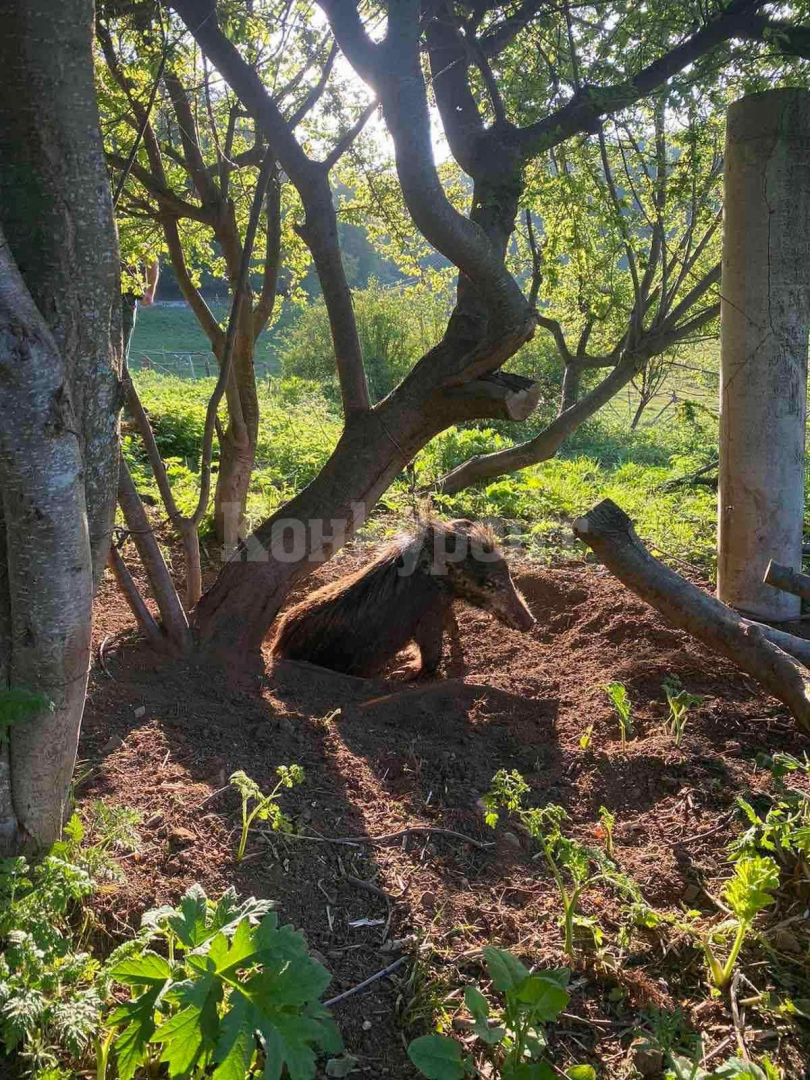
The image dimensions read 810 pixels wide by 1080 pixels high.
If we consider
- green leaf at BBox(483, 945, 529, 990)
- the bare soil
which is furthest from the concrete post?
green leaf at BBox(483, 945, 529, 990)

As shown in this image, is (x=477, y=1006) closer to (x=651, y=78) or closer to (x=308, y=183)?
(x=308, y=183)

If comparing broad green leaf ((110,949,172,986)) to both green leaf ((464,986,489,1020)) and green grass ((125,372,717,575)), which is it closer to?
→ green leaf ((464,986,489,1020))

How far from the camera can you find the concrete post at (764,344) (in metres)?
4.29

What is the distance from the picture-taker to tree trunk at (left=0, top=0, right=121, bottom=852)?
201 cm

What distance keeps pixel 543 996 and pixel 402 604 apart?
127 inches

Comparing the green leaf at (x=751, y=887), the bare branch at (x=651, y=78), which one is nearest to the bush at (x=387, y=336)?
the bare branch at (x=651, y=78)

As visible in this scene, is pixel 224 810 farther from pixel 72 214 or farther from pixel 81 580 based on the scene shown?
pixel 72 214

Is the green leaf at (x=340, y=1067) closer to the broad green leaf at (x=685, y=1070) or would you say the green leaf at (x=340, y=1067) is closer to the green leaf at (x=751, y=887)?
the broad green leaf at (x=685, y=1070)

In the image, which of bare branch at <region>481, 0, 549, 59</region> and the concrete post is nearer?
the concrete post

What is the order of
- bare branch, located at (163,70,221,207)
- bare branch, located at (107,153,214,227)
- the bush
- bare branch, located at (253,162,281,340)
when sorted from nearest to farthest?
bare branch, located at (107,153,214,227), bare branch, located at (253,162,281,340), bare branch, located at (163,70,221,207), the bush

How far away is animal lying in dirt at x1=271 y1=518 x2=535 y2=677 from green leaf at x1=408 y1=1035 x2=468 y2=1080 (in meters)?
3.06

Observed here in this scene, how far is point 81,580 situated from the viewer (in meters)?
2.18

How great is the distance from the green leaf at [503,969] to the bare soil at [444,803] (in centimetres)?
28

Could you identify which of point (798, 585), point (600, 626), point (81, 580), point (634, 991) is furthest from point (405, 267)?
point (634, 991)
